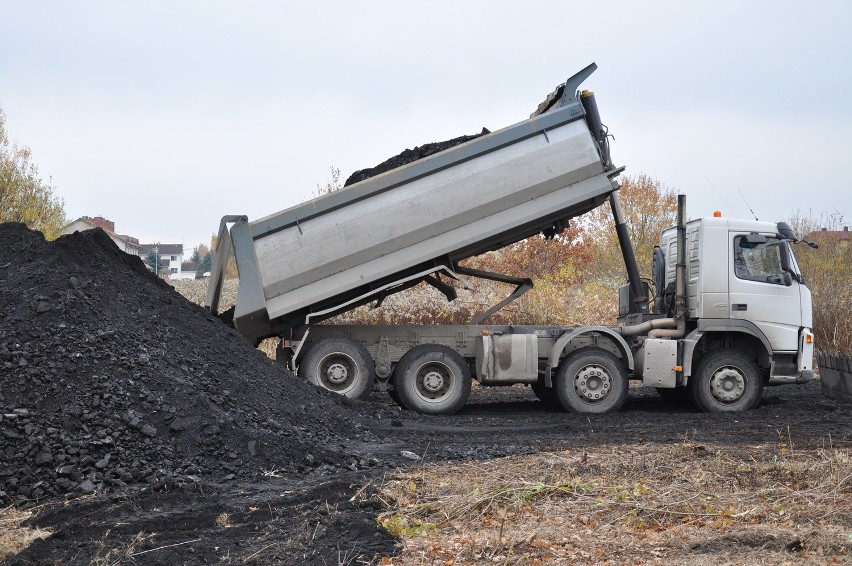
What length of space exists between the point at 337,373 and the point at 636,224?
21490 mm

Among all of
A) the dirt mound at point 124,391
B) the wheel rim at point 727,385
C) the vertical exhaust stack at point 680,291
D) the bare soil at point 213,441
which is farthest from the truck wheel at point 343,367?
the wheel rim at point 727,385

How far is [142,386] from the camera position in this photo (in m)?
8.35

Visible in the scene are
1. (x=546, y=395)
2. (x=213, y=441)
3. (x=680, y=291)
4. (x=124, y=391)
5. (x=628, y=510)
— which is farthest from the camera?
(x=546, y=395)

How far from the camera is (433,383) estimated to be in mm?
12117

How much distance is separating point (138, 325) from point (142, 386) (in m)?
1.33

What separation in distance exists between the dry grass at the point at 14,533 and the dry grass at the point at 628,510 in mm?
2163

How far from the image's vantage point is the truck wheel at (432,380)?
12.0 meters

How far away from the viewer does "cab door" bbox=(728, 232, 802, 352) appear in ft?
39.9

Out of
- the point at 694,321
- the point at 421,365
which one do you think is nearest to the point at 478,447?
the point at 421,365

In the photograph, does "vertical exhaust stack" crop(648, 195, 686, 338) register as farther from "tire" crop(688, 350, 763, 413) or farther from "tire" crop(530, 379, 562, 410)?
"tire" crop(530, 379, 562, 410)

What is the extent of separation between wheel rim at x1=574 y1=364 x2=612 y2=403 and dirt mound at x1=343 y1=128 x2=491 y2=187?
330cm

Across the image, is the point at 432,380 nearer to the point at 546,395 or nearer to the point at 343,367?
the point at 343,367

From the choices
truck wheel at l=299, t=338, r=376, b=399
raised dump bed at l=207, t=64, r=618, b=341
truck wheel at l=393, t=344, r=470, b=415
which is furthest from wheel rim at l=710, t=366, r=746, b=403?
truck wheel at l=299, t=338, r=376, b=399

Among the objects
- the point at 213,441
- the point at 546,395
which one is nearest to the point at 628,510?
the point at 213,441
